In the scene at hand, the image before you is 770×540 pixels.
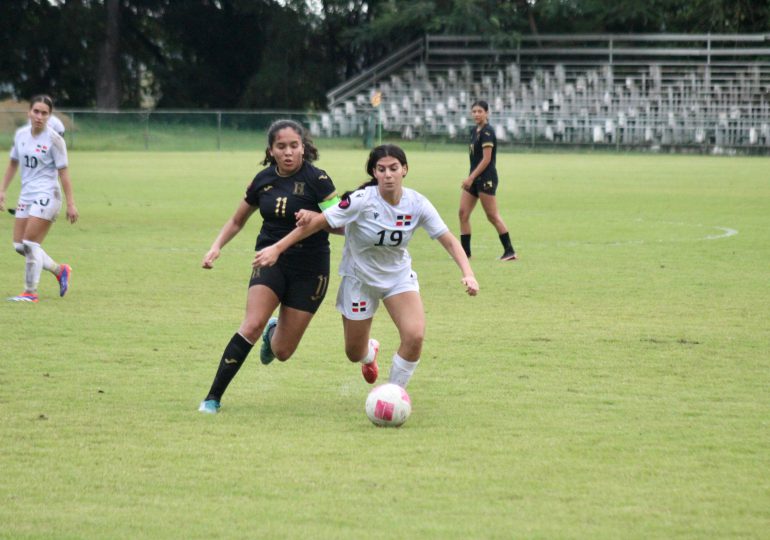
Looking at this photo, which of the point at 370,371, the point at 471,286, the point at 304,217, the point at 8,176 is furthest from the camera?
the point at 8,176

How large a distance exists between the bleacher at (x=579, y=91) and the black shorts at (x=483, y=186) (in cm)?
3005

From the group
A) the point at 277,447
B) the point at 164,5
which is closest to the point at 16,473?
the point at 277,447

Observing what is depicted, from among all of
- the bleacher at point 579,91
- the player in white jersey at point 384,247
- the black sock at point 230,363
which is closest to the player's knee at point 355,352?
the player in white jersey at point 384,247

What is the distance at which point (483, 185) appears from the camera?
598 inches

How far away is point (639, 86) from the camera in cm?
5191

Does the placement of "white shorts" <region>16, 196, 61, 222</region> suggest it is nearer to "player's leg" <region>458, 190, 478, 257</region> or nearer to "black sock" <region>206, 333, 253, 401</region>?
"black sock" <region>206, 333, 253, 401</region>

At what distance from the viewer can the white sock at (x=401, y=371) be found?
277 inches

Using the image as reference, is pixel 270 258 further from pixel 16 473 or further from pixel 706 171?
pixel 706 171

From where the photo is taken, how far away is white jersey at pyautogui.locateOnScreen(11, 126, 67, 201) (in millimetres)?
11242

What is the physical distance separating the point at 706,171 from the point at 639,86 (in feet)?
60.7

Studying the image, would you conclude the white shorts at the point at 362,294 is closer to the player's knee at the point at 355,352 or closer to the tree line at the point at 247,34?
the player's knee at the point at 355,352

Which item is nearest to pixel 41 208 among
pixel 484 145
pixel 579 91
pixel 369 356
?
pixel 369 356

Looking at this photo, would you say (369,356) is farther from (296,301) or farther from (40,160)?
(40,160)

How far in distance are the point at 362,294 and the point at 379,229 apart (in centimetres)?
42
